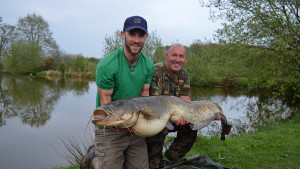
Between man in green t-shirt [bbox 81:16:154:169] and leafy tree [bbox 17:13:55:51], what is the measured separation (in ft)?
137

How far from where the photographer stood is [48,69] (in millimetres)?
44344

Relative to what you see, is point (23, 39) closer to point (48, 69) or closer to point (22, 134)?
point (48, 69)

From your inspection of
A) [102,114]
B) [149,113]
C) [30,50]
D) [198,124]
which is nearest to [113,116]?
[102,114]

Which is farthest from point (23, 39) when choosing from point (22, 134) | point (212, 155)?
point (212, 155)

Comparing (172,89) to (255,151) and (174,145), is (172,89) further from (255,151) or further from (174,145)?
(255,151)

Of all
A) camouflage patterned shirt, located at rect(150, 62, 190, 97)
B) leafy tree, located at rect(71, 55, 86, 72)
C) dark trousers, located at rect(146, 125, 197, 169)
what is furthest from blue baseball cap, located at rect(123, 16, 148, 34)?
leafy tree, located at rect(71, 55, 86, 72)

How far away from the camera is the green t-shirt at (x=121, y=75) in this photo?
2.72 m

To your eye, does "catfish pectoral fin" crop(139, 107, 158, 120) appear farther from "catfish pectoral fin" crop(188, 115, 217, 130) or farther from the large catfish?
"catfish pectoral fin" crop(188, 115, 217, 130)

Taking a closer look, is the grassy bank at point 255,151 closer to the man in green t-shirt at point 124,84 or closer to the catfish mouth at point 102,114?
the man in green t-shirt at point 124,84

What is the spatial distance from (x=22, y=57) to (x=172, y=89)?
41.2 metres

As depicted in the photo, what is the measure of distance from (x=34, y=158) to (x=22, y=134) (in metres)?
2.49

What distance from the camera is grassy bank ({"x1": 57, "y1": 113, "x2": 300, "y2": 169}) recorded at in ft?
14.2

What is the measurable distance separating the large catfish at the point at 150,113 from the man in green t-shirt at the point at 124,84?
329 millimetres

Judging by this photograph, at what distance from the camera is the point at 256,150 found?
200 inches
